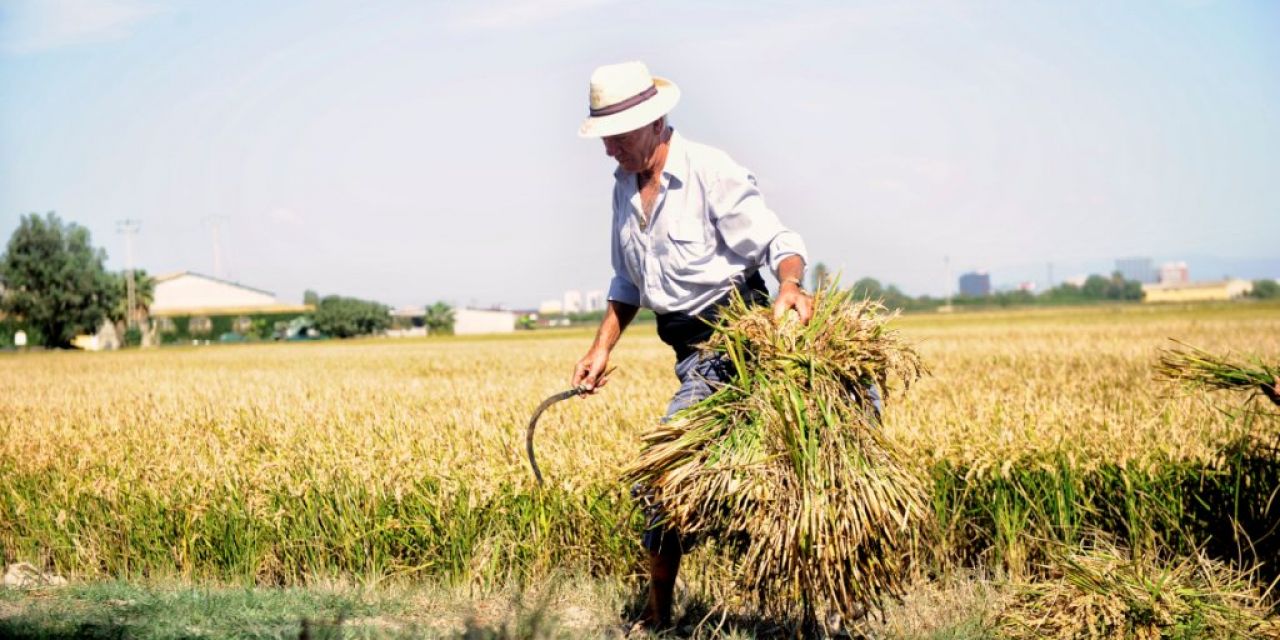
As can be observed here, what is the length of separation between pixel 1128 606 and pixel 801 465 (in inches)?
57.4

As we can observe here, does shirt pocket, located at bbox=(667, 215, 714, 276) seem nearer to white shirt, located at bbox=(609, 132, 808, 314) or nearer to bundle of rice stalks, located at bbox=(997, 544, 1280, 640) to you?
white shirt, located at bbox=(609, 132, 808, 314)

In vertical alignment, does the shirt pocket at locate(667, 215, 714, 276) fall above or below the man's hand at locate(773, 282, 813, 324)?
above

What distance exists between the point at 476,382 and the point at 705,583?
35.1ft

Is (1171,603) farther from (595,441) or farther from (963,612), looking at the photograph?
(595,441)

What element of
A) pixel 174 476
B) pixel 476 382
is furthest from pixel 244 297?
pixel 174 476

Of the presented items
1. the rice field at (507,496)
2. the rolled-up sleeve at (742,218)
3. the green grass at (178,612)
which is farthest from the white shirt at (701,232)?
the green grass at (178,612)

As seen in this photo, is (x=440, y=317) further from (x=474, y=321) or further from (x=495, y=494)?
(x=495, y=494)

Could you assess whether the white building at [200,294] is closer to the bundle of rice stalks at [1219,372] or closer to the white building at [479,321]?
the white building at [479,321]

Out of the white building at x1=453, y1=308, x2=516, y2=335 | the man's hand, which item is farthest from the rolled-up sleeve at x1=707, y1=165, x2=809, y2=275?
the white building at x1=453, y1=308, x2=516, y2=335

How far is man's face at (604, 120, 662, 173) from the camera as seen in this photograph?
182 inches

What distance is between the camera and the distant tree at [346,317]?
7969cm

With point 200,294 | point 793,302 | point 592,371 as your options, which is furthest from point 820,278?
point 200,294

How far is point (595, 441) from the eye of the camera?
278 inches

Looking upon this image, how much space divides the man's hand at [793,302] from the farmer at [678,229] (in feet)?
0.29
